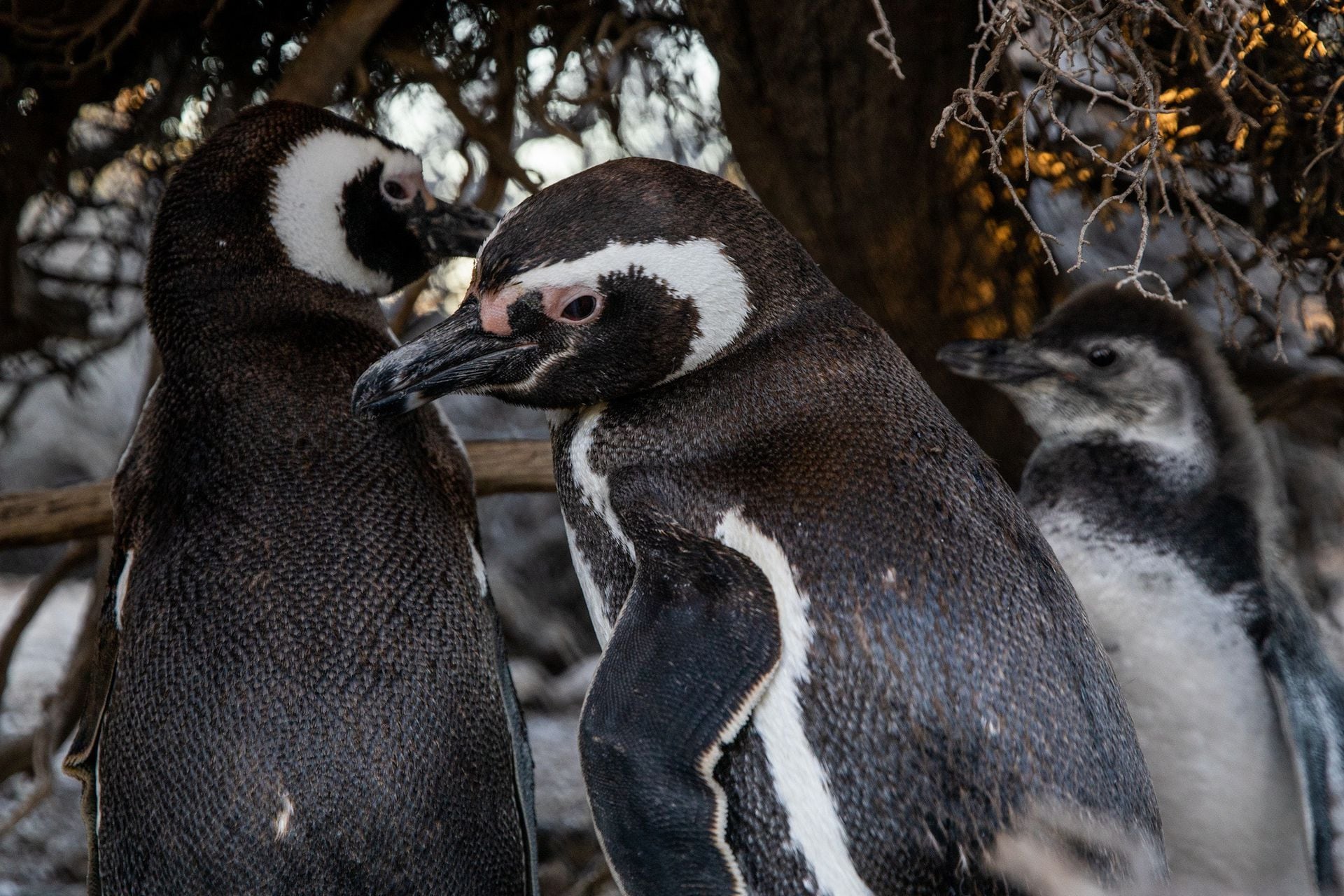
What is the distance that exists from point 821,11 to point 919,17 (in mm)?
147

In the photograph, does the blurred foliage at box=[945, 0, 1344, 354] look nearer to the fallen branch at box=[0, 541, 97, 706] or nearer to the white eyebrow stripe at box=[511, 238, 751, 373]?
the white eyebrow stripe at box=[511, 238, 751, 373]

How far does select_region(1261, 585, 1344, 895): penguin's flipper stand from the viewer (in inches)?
55.6

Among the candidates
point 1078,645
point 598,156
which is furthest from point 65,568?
point 1078,645

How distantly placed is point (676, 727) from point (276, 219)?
902mm

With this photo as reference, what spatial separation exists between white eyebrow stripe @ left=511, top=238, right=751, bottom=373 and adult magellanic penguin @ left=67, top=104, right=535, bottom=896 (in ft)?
1.33

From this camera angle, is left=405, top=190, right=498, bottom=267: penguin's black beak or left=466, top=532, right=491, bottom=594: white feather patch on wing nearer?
left=466, top=532, right=491, bottom=594: white feather patch on wing

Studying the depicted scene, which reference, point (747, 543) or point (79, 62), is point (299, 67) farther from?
point (747, 543)

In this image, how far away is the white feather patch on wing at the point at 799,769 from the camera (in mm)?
1001

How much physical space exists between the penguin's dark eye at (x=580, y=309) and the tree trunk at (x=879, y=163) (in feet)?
2.43

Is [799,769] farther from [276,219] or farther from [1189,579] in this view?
[276,219]

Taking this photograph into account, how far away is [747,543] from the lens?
3.45ft

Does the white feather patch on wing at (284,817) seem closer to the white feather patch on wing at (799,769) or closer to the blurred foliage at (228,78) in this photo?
the white feather patch on wing at (799,769)

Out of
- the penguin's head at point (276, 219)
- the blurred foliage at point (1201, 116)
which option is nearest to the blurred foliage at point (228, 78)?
the penguin's head at point (276, 219)

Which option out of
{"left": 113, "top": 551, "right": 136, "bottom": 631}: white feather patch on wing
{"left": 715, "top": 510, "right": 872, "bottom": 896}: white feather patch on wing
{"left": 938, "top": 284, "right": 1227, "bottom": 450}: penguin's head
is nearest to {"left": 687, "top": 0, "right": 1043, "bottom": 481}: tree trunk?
{"left": 938, "top": 284, "right": 1227, "bottom": 450}: penguin's head
